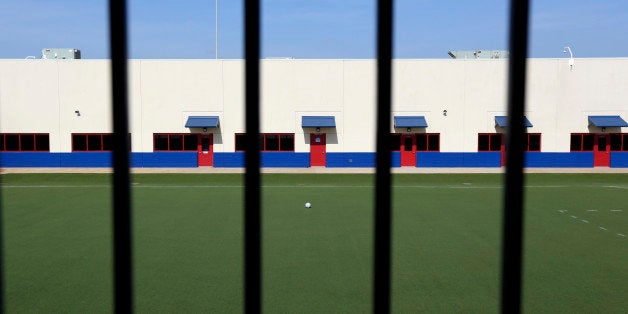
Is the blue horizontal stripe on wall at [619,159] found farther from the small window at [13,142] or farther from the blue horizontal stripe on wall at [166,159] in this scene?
the small window at [13,142]

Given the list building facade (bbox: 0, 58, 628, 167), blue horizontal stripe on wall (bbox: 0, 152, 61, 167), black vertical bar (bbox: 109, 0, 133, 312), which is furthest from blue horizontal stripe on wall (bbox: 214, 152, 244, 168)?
black vertical bar (bbox: 109, 0, 133, 312)

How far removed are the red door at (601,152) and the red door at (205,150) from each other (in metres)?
23.1

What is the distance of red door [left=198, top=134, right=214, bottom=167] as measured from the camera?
113 feet

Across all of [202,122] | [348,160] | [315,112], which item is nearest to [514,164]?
[202,122]

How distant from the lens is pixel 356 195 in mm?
22578

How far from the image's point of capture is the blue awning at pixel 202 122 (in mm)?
33188

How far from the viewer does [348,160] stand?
3462 cm

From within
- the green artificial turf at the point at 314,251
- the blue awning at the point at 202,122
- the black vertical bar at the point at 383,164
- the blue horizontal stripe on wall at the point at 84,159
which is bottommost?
the green artificial turf at the point at 314,251

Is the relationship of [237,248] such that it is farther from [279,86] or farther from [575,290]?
[279,86]

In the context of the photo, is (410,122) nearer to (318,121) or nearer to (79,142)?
(318,121)

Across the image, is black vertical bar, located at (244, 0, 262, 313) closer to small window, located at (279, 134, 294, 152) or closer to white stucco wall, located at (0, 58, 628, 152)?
white stucco wall, located at (0, 58, 628, 152)

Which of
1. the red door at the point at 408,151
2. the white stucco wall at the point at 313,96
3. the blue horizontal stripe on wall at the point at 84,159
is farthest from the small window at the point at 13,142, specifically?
the red door at the point at 408,151

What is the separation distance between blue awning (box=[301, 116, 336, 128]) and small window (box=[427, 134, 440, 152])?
5928 millimetres

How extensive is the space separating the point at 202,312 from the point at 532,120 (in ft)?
98.3
